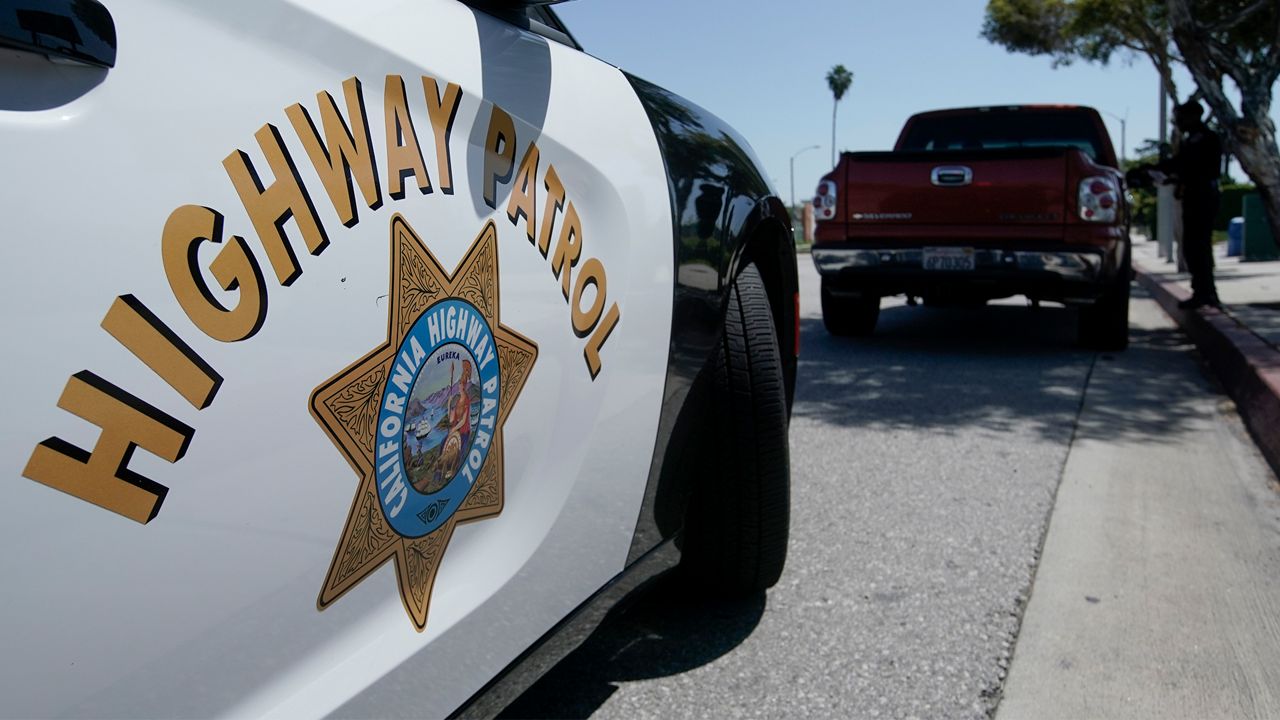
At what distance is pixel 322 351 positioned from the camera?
1.21 m

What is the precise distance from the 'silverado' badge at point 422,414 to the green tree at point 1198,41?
9199mm

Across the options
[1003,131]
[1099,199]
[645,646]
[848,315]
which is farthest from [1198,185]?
[645,646]

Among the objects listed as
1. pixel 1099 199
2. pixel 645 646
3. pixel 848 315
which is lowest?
pixel 645 646

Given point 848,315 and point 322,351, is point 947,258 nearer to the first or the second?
point 848,315

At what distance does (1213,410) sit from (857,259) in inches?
98.9

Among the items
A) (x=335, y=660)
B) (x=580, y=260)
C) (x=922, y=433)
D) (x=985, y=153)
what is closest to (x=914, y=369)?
(x=985, y=153)

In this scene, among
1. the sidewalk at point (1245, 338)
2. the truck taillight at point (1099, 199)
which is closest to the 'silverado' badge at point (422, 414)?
the sidewalk at point (1245, 338)

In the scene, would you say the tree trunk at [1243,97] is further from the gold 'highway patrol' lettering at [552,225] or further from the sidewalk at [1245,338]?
the gold 'highway patrol' lettering at [552,225]

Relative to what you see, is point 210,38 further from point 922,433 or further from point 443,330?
point 922,433

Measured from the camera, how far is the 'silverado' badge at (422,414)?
1.30 m

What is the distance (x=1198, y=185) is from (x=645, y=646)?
24.8 feet

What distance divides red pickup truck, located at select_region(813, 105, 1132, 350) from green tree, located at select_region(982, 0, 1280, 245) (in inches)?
99.1

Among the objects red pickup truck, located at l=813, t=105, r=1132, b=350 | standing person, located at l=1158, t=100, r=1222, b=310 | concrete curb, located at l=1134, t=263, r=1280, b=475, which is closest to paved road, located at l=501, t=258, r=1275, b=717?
concrete curb, located at l=1134, t=263, r=1280, b=475

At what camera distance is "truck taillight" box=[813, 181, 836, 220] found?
741 cm
